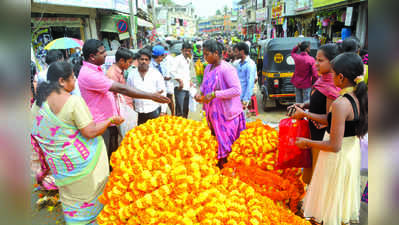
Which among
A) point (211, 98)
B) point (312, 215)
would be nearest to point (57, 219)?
point (211, 98)

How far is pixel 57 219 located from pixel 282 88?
18.5 feet

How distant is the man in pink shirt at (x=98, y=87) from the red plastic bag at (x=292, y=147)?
4.07ft

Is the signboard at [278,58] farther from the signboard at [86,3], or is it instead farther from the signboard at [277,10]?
the signboard at [277,10]

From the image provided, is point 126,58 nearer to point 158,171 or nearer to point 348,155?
point 158,171

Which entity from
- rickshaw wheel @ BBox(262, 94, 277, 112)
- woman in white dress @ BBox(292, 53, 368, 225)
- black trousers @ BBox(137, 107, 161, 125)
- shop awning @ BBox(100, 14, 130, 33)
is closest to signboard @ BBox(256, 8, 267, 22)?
shop awning @ BBox(100, 14, 130, 33)

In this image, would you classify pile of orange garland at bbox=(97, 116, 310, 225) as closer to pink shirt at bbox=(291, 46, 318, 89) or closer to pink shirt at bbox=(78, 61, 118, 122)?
pink shirt at bbox=(78, 61, 118, 122)

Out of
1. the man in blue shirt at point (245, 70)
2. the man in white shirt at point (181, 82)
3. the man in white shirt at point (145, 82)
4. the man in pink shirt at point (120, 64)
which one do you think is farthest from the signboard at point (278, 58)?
the man in pink shirt at point (120, 64)

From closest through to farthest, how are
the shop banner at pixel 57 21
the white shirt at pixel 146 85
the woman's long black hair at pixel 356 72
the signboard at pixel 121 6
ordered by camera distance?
the woman's long black hair at pixel 356 72
the white shirt at pixel 146 85
the shop banner at pixel 57 21
the signboard at pixel 121 6

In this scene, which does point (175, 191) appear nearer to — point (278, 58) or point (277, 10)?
point (278, 58)

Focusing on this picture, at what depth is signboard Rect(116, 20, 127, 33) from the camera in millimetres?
11445

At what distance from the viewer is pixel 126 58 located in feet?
11.8

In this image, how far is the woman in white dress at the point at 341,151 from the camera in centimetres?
181

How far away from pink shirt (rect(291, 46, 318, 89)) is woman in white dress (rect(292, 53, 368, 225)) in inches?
122

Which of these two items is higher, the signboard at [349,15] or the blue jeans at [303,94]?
the signboard at [349,15]
